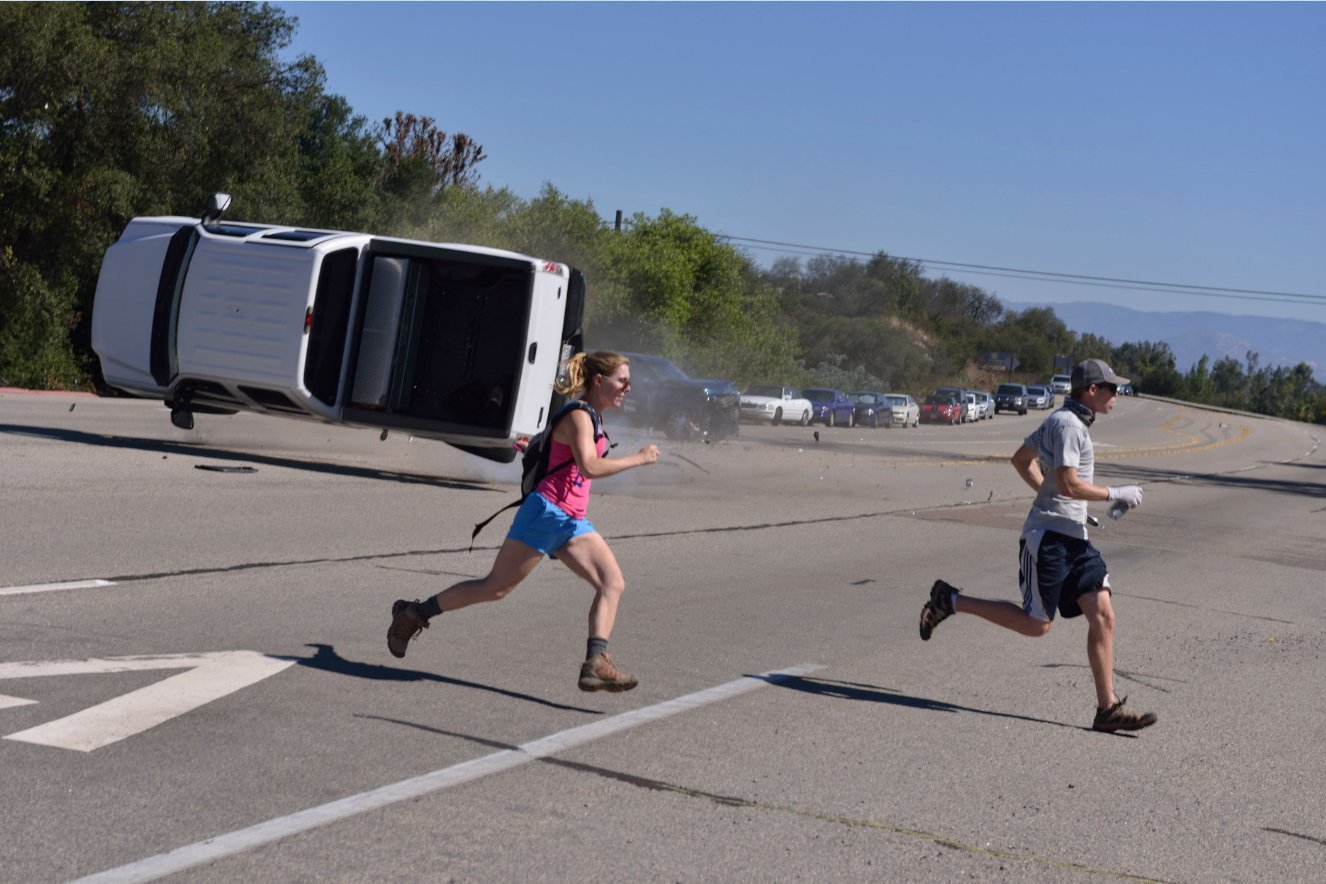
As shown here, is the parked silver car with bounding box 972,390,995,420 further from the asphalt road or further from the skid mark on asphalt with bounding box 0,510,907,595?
the skid mark on asphalt with bounding box 0,510,907,595

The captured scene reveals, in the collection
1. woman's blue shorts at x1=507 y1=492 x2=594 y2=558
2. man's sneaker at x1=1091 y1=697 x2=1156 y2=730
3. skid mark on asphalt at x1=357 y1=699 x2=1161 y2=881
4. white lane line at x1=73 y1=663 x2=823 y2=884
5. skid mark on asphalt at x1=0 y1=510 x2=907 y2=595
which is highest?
woman's blue shorts at x1=507 y1=492 x2=594 y2=558

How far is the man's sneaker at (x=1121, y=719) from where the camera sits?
22.8ft

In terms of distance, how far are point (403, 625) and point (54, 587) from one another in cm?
270

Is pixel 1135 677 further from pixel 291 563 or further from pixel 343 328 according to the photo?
pixel 343 328

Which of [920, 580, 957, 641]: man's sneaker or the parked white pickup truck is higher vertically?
the parked white pickup truck

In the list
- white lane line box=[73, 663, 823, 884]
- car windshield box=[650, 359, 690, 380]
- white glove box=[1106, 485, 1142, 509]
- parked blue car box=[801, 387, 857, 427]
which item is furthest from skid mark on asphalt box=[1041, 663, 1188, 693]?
parked blue car box=[801, 387, 857, 427]

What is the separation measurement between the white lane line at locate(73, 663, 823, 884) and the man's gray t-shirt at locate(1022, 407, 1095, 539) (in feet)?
5.61

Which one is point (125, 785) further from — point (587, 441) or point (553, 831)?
point (587, 441)

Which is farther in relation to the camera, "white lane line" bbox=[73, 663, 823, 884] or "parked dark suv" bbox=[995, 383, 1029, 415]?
"parked dark suv" bbox=[995, 383, 1029, 415]

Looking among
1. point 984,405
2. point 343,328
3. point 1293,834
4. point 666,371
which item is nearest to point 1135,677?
point 1293,834

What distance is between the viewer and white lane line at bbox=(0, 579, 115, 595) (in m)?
8.32

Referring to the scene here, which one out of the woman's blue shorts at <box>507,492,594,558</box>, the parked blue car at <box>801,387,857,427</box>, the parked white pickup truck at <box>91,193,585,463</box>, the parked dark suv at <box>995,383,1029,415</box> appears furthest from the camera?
the parked dark suv at <box>995,383,1029,415</box>

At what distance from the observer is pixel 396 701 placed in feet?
21.3

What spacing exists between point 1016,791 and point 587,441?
89.9 inches
